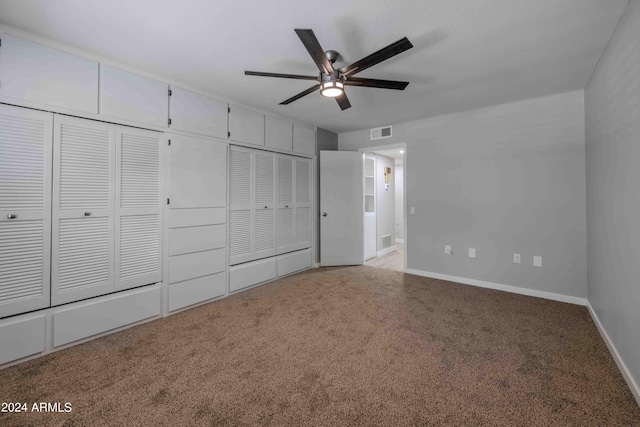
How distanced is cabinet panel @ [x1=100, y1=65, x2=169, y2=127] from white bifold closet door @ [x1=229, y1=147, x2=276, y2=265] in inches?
35.5

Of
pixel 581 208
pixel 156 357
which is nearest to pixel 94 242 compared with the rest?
pixel 156 357

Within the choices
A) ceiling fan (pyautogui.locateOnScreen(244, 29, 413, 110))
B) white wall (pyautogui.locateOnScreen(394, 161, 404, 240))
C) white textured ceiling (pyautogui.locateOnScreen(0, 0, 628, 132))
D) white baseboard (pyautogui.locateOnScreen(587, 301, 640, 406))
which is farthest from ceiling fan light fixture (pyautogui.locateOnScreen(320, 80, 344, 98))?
white wall (pyautogui.locateOnScreen(394, 161, 404, 240))

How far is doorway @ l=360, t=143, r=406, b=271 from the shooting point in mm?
5105

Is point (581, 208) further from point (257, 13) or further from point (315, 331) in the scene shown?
point (257, 13)

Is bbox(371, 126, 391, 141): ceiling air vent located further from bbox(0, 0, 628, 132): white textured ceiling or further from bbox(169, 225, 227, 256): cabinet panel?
bbox(169, 225, 227, 256): cabinet panel

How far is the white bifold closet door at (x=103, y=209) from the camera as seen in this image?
220 cm

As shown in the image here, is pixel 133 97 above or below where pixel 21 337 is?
above

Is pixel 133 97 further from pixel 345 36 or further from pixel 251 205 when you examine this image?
pixel 345 36

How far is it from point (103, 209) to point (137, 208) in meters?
0.26

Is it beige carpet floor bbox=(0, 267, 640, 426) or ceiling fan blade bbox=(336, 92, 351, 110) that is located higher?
ceiling fan blade bbox=(336, 92, 351, 110)

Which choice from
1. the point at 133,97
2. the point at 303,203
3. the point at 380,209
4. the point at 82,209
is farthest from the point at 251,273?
the point at 380,209

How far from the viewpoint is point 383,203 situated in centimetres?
592

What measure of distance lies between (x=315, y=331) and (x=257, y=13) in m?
2.57

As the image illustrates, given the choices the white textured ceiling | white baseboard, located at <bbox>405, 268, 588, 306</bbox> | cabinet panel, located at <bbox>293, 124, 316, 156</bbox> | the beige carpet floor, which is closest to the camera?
the beige carpet floor
